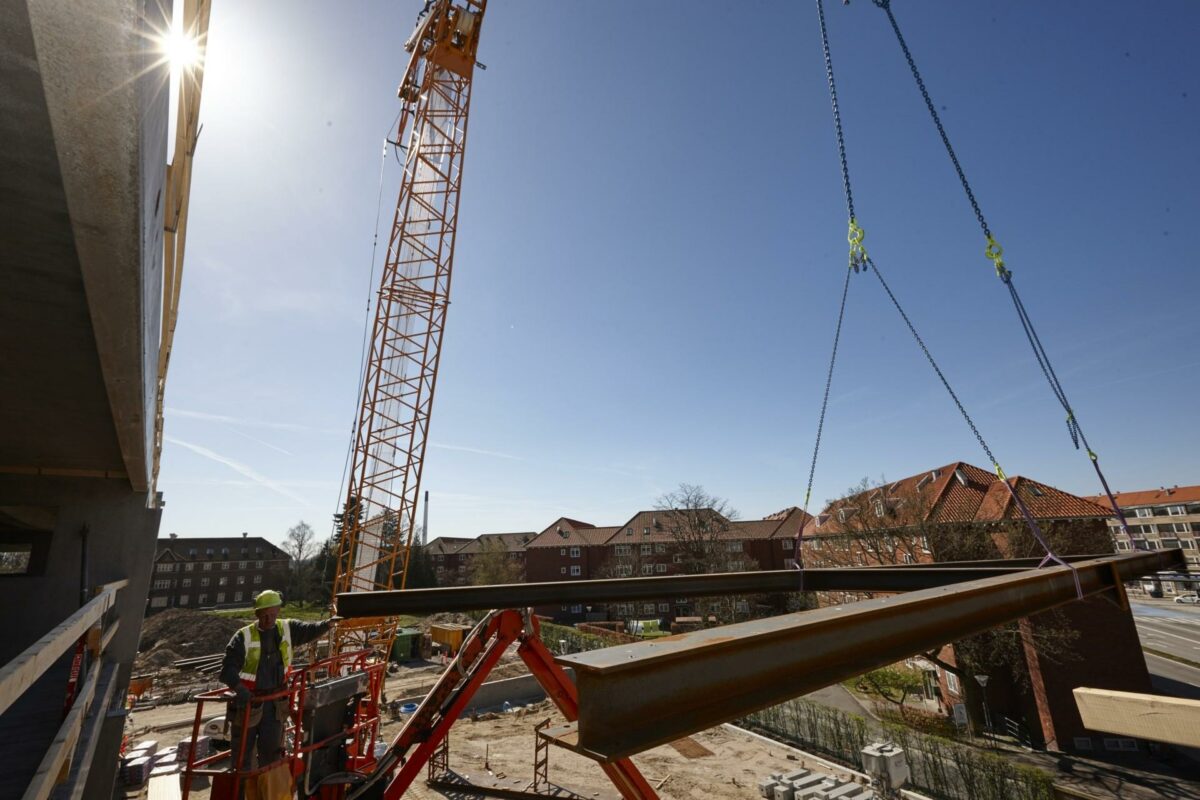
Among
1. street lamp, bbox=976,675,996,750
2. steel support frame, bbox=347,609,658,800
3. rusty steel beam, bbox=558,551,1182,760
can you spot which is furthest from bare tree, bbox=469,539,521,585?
rusty steel beam, bbox=558,551,1182,760

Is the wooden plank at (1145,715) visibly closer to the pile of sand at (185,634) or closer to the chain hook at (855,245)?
the chain hook at (855,245)

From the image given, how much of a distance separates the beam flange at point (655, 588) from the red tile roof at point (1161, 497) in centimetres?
8949

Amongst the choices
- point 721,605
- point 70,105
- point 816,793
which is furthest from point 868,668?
point 721,605

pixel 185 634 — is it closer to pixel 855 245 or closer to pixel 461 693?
pixel 461 693

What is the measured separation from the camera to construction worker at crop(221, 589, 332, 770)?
233 inches

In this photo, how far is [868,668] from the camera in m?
1.74

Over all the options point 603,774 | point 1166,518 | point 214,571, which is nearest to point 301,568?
point 214,571

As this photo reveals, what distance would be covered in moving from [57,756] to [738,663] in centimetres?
487

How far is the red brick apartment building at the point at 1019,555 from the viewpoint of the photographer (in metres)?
18.7

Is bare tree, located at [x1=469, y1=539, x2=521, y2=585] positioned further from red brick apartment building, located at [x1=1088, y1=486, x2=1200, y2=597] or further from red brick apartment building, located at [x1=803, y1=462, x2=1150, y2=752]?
red brick apartment building, located at [x1=1088, y1=486, x2=1200, y2=597]

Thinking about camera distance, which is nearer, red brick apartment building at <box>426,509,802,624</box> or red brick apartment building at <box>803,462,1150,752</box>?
red brick apartment building at <box>803,462,1150,752</box>

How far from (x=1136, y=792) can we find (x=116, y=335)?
25153 mm

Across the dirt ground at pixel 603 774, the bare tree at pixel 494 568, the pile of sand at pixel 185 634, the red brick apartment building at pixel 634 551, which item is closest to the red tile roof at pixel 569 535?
the red brick apartment building at pixel 634 551

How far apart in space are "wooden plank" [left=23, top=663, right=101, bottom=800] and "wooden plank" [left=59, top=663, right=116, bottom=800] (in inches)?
23.4
